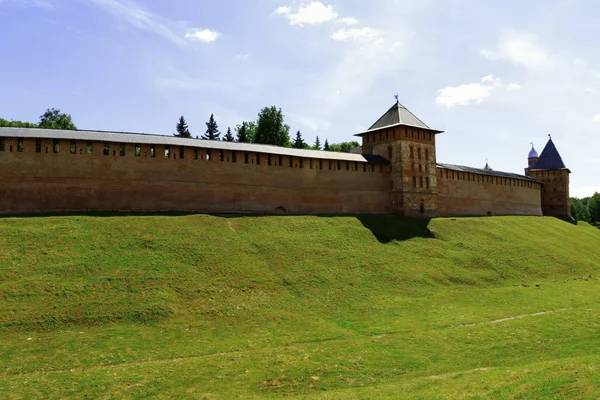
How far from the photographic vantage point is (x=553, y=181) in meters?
57.4

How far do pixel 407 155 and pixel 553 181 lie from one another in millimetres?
31520

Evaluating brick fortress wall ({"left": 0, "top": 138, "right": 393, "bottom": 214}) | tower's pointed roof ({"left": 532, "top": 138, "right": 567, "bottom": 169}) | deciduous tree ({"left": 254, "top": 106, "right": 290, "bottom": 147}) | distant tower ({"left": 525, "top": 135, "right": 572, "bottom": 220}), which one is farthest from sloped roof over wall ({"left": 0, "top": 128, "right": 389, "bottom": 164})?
tower's pointed roof ({"left": 532, "top": 138, "right": 567, "bottom": 169})

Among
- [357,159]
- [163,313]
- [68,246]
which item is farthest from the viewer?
[357,159]

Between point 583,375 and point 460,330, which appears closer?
point 583,375

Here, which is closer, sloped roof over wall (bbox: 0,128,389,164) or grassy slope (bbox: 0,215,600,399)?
grassy slope (bbox: 0,215,600,399)

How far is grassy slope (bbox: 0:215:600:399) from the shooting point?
11859 mm

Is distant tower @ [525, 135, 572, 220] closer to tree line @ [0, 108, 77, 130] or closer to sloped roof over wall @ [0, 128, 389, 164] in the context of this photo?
sloped roof over wall @ [0, 128, 389, 164]

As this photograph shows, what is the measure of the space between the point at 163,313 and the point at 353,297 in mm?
8025

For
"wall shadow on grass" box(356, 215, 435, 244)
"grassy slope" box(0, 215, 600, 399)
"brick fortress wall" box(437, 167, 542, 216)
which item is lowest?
"grassy slope" box(0, 215, 600, 399)

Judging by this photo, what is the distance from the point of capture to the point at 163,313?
54.2 ft

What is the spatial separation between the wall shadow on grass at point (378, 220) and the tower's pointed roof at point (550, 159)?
31708mm

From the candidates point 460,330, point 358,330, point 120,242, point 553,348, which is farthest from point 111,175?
point 553,348

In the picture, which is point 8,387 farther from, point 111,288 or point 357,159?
point 357,159

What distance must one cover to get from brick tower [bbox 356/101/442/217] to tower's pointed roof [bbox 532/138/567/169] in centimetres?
2813
